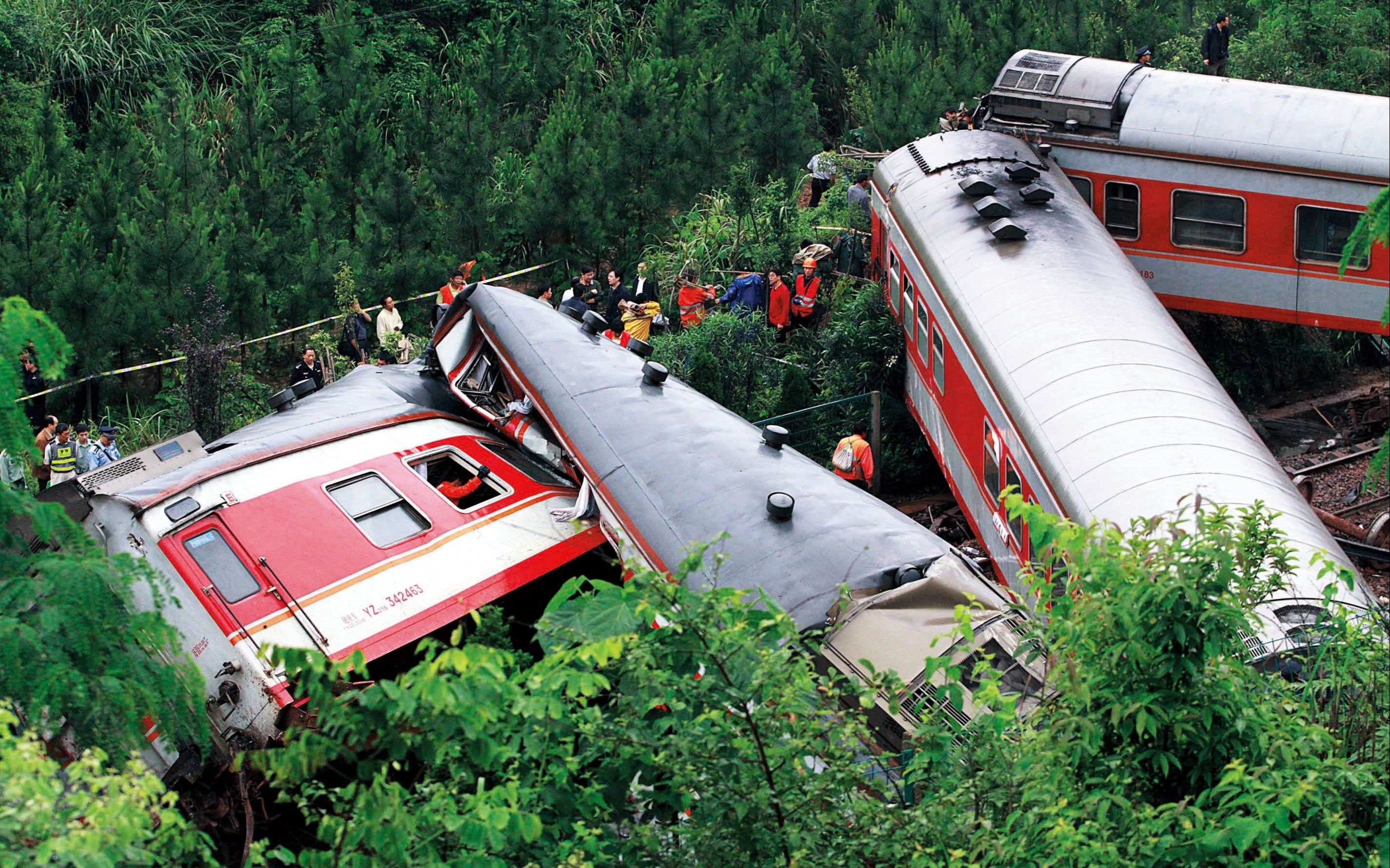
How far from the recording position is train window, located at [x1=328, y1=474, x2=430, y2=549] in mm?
10898

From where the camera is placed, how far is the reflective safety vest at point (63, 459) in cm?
1583

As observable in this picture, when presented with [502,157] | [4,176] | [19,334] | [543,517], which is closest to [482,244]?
[502,157]

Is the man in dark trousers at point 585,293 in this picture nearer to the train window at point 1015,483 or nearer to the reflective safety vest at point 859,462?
the reflective safety vest at point 859,462

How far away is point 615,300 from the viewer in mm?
19000

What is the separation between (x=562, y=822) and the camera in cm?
596

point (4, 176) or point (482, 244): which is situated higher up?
point (4, 176)

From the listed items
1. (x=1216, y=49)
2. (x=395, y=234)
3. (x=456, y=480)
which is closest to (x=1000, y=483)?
(x=456, y=480)

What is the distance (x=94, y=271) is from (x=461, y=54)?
14.8 meters

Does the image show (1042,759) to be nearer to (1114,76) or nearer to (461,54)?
(1114,76)

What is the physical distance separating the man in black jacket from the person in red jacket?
37.1ft

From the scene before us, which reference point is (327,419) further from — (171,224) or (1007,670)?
(171,224)

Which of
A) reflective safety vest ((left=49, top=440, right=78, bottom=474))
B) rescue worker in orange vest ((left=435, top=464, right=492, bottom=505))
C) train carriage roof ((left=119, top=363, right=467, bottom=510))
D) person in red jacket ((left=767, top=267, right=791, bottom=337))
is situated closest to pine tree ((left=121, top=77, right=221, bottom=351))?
reflective safety vest ((left=49, top=440, right=78, bottom=474))

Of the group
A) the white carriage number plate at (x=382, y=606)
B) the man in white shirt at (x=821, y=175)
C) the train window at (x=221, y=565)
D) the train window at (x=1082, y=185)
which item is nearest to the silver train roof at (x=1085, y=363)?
the train window at (x=1082, y=185)

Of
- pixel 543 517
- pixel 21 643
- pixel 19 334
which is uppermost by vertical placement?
pixel 19 334
